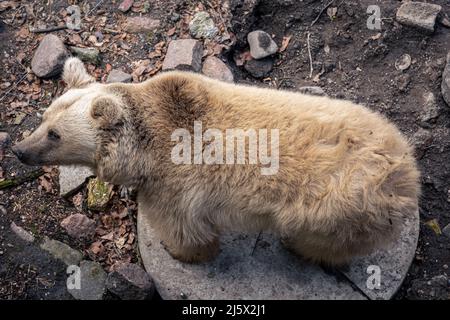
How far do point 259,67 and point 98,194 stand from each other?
237 centimetres

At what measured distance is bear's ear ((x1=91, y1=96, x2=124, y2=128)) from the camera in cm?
393

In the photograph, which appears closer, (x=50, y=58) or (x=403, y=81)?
(x=403, y=81)

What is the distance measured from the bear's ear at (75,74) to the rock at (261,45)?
7.35 feet

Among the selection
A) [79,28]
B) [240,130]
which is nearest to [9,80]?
[79,28]

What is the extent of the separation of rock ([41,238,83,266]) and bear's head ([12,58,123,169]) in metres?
1.00

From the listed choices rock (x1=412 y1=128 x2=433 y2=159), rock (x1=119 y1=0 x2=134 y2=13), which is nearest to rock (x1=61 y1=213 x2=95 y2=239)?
rock (x1=119 y1=0 x2=134 y2=13)

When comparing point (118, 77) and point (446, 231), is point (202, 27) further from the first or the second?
point (446, 231)

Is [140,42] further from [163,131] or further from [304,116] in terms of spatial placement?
[304,116]

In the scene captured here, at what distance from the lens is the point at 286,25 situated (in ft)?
20.3

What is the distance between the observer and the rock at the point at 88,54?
19.9ft

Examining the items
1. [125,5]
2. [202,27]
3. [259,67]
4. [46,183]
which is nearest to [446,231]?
[259,67]

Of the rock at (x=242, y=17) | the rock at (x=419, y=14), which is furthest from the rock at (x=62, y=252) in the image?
the rock at (x=419, y=14)

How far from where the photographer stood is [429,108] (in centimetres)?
548

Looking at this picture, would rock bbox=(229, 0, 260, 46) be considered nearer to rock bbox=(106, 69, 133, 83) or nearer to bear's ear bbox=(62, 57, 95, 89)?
rock bbox=(106, 69, 133, 83)
